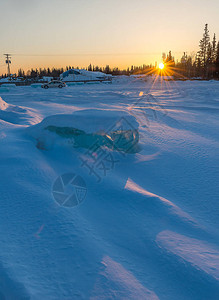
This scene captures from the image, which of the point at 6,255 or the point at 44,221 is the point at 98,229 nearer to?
the point at 44,221

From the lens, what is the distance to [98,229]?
196 centimetres

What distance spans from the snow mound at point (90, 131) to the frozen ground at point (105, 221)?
0.03 m

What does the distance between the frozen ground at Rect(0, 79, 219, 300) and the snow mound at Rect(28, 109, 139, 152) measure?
0.03 m

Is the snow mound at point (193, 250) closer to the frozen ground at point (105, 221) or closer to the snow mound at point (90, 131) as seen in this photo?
the frozen ground at point (105, 221)

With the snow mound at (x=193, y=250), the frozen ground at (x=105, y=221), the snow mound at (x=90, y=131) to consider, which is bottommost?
the snow mound at (x=193, y=250)

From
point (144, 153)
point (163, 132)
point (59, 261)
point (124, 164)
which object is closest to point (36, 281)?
point (59, 261)

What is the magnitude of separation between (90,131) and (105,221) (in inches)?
76.5

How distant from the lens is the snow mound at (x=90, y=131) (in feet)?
12.3

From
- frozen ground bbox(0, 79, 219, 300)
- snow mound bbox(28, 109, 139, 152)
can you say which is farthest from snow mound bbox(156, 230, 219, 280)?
snow mound bbox(28, 109, 139, 152)

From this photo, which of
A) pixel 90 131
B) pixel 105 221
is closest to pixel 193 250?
pixel 105 221

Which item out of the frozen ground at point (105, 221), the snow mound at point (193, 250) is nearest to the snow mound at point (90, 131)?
the frozen ground at point (105, 221)

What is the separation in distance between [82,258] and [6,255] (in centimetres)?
53

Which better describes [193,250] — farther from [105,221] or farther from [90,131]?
[90,131]

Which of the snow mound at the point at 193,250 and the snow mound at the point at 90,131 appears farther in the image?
the snow mound at the point at 90,131
